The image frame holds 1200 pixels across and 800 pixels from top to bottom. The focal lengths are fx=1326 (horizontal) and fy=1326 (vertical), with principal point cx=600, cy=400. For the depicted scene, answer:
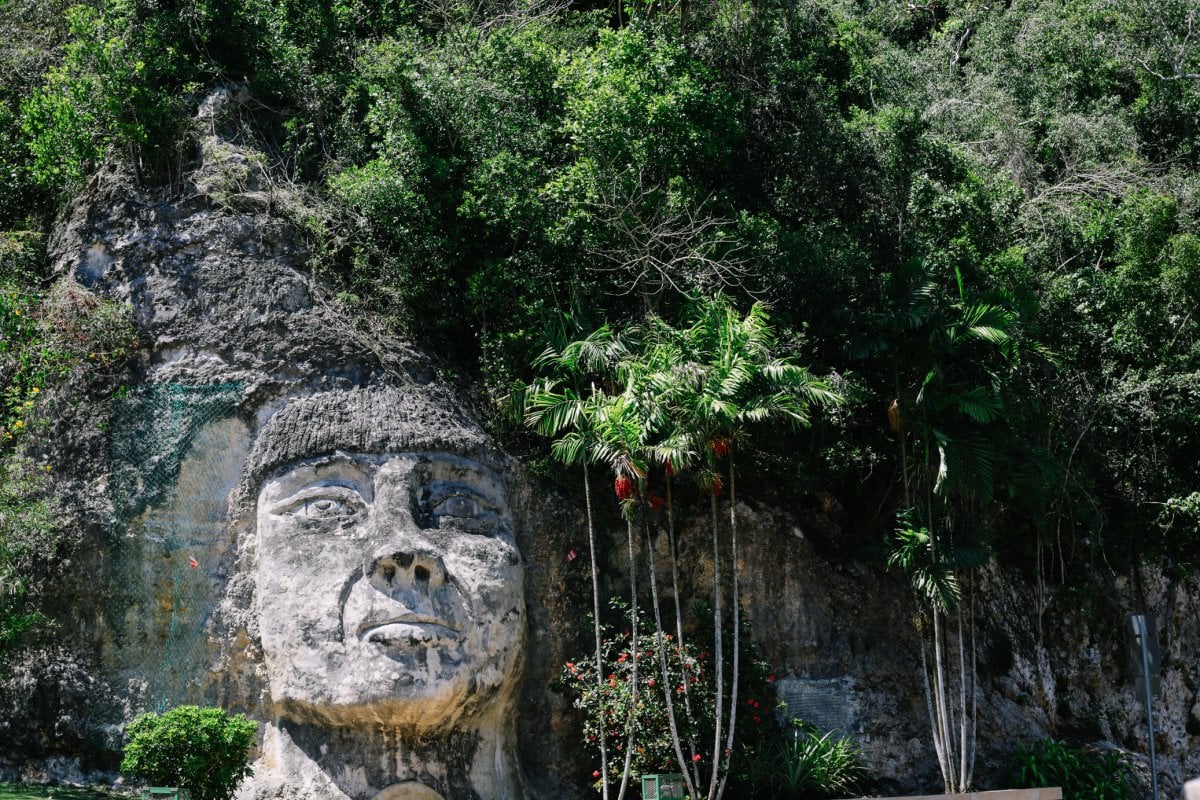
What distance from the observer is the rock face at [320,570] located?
13.0 m

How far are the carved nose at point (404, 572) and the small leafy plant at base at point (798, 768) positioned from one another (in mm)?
3782

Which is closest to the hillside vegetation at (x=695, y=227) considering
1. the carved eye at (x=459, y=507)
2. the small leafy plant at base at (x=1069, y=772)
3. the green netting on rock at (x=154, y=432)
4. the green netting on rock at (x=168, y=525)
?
the green netting on rock at (x=154, y=432)

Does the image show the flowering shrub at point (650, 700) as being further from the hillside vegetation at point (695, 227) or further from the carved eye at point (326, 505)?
the carved eye at point (326, 505)

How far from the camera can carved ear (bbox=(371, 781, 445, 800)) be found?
42.0 feet

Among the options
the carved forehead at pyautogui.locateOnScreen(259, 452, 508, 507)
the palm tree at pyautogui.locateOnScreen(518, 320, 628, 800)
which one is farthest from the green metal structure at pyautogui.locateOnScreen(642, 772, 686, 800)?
the carved forehead at pyautogui.locateOnScreen(259, 452, 508, 507)

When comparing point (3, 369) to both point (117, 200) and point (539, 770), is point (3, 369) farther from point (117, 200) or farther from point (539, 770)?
point (539, 770)

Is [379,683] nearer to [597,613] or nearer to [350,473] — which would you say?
[350,473]

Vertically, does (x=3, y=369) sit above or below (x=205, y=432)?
above

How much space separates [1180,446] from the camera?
692 inches

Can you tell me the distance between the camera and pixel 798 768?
13.6m

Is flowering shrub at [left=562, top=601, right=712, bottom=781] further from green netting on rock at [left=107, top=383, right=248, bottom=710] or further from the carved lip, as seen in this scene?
green netting on rock at [left=107, top=383, right=248, bottom=710]

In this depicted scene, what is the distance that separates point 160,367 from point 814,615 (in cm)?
774

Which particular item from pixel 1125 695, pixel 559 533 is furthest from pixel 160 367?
pixel 1125 695

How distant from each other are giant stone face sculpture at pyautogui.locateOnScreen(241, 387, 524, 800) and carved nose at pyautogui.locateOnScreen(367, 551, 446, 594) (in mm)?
14
